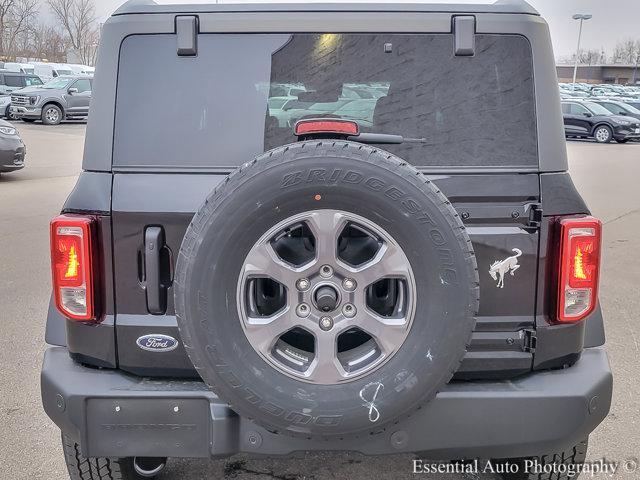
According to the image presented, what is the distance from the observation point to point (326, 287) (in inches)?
82.3

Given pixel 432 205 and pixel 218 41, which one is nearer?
pixel 432 205

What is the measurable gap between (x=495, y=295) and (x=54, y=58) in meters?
81.2

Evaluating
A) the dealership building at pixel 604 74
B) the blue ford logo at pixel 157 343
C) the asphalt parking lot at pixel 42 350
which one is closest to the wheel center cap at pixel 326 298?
the blue ford logo at pixel 157 343

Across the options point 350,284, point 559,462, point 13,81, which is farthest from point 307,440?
point 13,81

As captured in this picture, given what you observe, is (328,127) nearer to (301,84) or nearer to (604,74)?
(301,84)

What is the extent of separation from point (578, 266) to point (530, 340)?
1.02 feet

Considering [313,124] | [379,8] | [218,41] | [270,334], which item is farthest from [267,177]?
[379,8]

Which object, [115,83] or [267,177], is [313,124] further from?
[115,83]

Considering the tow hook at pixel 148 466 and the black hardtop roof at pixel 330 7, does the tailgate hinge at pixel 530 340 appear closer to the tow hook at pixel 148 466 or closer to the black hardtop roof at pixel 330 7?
the black hardtop roof at pixel 330 7

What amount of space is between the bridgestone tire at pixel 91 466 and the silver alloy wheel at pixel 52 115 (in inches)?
941

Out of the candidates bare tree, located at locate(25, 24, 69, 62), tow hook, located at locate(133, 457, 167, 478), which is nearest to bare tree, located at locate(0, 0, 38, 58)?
bare tree, located at locate(25, 24, 69, 62)

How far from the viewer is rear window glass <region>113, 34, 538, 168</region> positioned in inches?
95.4

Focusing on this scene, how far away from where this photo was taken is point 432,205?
204cm

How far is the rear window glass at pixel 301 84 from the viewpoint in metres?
2.42
